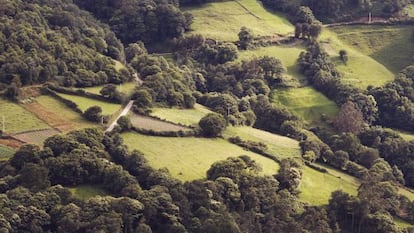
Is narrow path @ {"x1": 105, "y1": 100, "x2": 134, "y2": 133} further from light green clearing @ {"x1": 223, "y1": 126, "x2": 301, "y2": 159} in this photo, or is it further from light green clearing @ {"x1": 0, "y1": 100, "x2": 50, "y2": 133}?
light green clearing @ {"x1": 223, "y1": 126, "x2": 301, "y2": 159}

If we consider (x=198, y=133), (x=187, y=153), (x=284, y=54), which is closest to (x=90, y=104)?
(x=198, y=133)

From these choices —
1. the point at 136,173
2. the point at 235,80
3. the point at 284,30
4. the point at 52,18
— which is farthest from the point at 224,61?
the point at 136,173

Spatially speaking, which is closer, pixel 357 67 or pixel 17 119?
pixel 17 119

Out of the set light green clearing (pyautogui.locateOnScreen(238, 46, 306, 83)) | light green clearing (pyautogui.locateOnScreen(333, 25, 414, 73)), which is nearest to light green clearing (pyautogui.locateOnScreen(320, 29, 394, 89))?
light green clearing (pyautogui.locateOnScreen(333, 25, 414, 73))

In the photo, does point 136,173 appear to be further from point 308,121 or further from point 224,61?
point 224,61

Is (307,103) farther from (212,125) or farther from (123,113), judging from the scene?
(123,113)

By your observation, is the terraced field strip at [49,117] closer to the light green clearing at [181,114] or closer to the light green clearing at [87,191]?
the light green clearing at [87,191]
